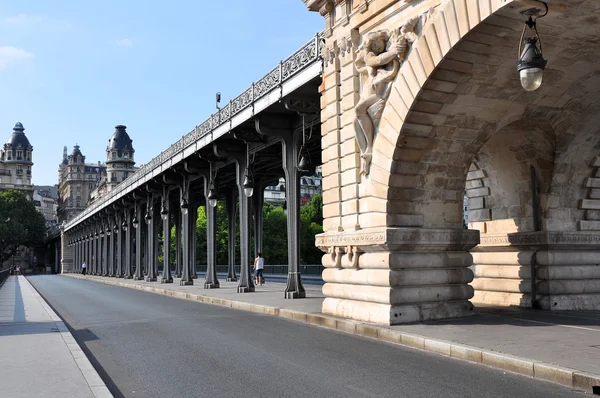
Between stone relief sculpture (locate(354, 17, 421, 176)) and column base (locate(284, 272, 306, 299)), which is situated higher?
stone relief sculpture (locate(354, 17, 421, 176))

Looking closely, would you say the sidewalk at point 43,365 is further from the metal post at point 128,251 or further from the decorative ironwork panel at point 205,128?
the metal post at point 128,251

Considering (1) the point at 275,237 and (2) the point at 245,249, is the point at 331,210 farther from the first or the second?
(1) the point at 275,237

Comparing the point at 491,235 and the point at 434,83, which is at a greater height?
the point at 434,83

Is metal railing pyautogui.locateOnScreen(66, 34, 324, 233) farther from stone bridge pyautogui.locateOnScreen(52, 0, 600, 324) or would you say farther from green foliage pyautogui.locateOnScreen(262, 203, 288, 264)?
green foliage pyautogui.locateOnScreen(262, 203, 288, 264)

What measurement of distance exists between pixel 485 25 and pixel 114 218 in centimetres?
6265

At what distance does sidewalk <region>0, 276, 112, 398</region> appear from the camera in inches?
→ 290

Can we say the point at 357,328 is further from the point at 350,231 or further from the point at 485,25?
the point at 485,25

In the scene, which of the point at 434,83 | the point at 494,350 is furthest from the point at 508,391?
the point at 434,83

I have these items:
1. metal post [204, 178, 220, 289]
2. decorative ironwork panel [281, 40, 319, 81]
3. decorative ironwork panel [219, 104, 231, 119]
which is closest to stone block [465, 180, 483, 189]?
decorative ironwork panel [281, 40, 319, 81]

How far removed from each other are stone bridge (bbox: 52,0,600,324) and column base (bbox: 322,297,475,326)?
3 centimetres

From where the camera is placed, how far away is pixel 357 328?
13.1 metres

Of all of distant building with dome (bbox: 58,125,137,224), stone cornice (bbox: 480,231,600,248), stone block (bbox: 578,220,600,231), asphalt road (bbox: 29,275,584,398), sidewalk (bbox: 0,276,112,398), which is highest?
distant building with dome (bbox: 58,125,137,224)

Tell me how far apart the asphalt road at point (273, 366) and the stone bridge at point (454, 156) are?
2.24 m

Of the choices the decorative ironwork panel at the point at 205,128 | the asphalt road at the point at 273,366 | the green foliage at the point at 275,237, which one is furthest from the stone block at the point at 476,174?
the green foliage at the point at 275,237
